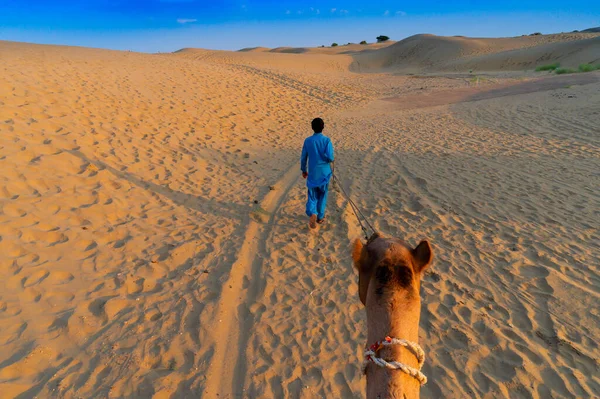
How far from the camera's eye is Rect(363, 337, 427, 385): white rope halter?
117cm

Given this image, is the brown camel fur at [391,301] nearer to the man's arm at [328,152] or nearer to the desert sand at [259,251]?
the desert sand at [259,251]

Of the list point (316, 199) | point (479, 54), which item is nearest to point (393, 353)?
point (316, 199)

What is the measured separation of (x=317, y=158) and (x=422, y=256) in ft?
13.1

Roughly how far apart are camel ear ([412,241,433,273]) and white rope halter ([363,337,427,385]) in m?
0.34

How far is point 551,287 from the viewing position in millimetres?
4207

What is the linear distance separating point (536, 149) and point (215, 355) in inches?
380

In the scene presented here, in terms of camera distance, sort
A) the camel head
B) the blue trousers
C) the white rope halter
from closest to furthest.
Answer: the white rope halter
the camel head
the blue trousers

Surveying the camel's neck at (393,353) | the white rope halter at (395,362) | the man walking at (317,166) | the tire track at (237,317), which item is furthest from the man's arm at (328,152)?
the white rope halter at (395,362)

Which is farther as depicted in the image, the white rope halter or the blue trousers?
the blue trousers

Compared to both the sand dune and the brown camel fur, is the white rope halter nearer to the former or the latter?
the brown camel fur

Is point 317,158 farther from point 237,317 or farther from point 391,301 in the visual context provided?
point 391,301

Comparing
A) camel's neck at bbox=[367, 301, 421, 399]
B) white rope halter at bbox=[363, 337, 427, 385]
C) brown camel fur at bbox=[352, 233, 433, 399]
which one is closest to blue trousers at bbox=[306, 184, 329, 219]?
brown camel fur at bbox=[352, 233, 433, 399]

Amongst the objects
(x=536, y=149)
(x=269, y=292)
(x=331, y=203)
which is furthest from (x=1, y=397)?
(x=536, y=149)

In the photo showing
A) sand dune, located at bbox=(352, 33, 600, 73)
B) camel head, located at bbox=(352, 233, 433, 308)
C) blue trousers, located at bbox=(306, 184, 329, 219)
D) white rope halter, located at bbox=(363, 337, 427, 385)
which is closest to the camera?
white rope halter, located at bbox=(363, 337, 427, 385)
